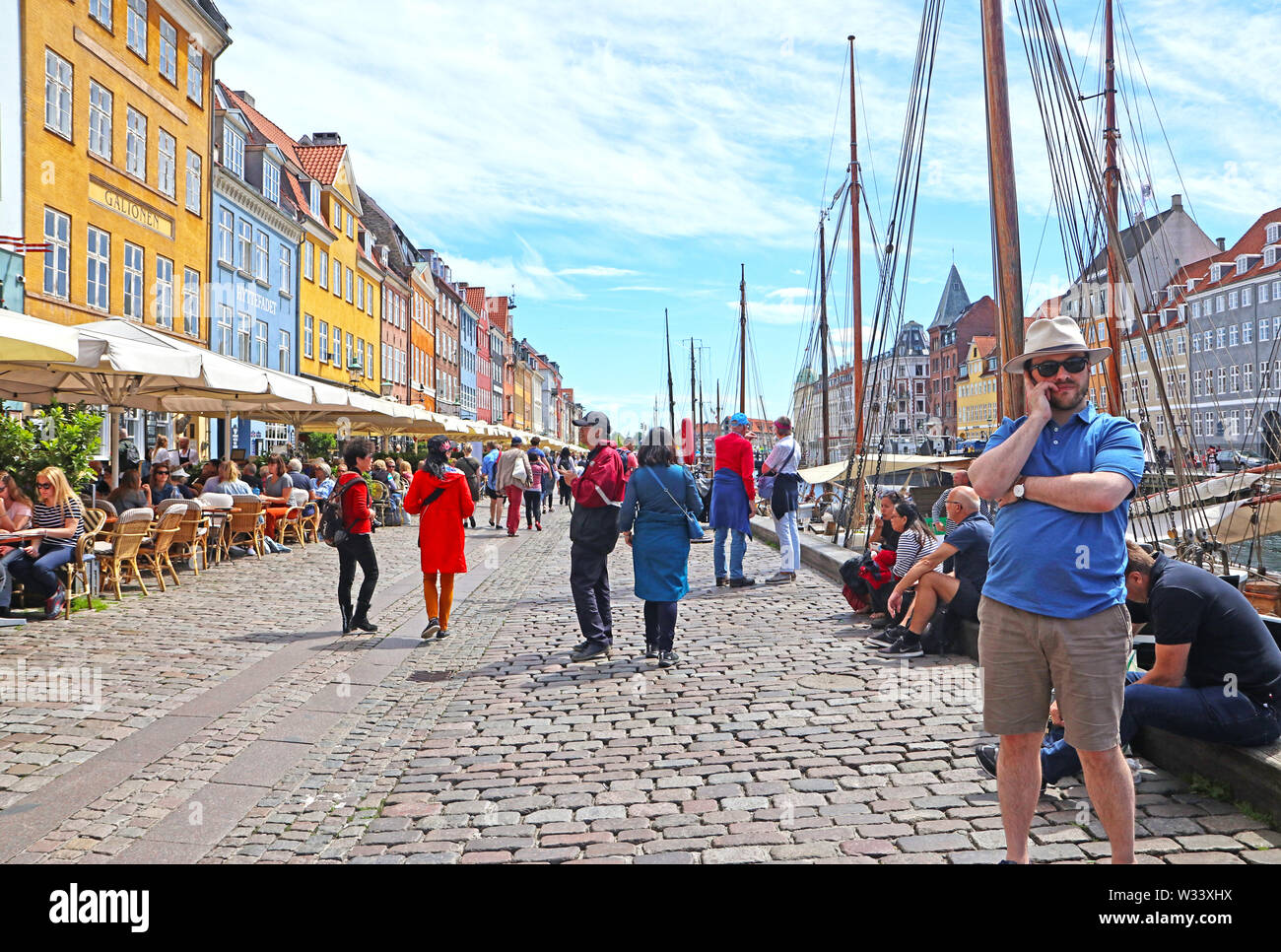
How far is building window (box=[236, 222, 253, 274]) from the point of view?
102 ft

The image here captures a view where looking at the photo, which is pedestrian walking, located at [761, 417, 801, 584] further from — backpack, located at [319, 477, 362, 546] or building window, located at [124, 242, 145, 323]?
building window, located at [124, 242, 145, 323]

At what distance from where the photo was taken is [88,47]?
70.3 ft

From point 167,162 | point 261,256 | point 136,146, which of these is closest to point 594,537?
point 136,146

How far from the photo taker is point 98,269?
22.1 metres

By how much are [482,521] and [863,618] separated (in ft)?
53.5

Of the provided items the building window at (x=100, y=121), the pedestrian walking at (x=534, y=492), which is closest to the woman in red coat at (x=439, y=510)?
the pedestrian walking at (x=534, y=492)

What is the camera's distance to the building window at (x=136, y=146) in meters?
23.5

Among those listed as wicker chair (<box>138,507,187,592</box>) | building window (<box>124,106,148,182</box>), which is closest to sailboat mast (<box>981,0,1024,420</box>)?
wicker chair (<box>138,507,187,592</box>)

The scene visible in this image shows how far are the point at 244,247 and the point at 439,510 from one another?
26.9 m

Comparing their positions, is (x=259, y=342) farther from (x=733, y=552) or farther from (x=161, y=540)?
(x=733, y=552)

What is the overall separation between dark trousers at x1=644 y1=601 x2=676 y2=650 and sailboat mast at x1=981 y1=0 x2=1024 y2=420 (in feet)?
9.94

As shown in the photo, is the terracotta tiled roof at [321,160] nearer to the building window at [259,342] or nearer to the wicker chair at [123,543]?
the building window at [259,342]
